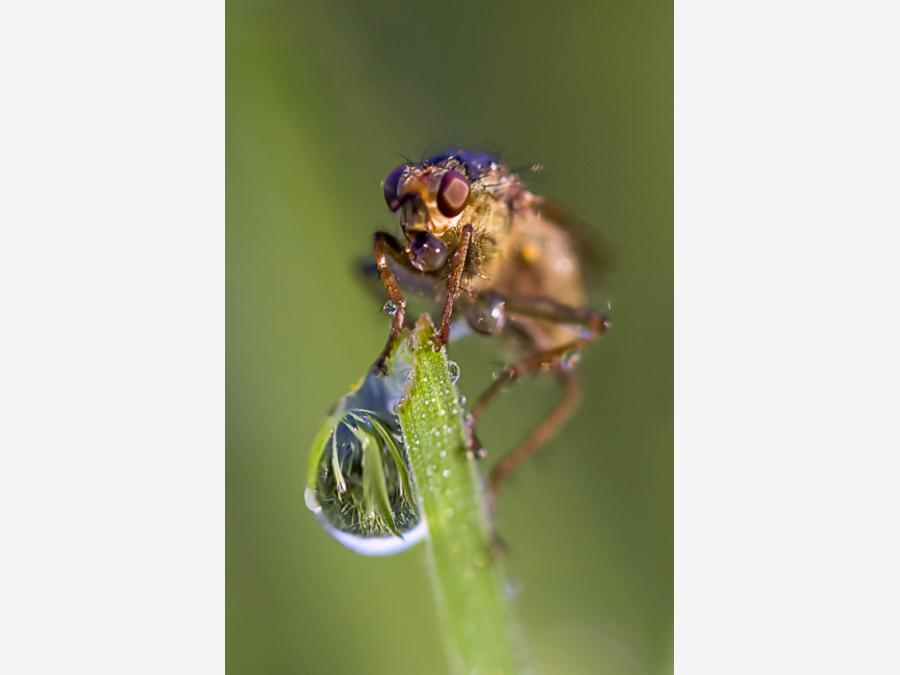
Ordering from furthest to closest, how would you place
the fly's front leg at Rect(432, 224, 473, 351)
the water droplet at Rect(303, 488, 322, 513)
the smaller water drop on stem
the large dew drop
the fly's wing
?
the fly's wing
the fly's front leg at Rect(432, 224, 473, 351)
the water droplet at Rect(303, 488, 322, 513)
the large dew drop
the smaller water drop on stem

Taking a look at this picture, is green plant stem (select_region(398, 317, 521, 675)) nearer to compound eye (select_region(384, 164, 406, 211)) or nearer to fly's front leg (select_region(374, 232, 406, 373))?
fly's front leg (select_region(374, 232, 406, 373))

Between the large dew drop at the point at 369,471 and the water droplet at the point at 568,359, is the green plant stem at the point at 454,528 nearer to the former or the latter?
the large dew drop at the point at 369,471

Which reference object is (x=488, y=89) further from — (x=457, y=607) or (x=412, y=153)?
(x=457, y=607)

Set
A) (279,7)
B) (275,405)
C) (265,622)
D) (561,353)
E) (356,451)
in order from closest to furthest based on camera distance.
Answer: (356,451) → (265,622) → (275,405) → (279,7) → (561,353)

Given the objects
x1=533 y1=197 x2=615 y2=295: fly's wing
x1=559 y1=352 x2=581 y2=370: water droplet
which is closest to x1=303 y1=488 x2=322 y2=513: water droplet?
x1=559 y1=352 x2=581 y2=370: water droplet

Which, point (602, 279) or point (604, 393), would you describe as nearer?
point (604, 393)

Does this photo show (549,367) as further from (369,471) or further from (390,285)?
(369,471)

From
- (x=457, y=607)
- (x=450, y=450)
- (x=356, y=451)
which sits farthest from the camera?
(x=356, y=451)

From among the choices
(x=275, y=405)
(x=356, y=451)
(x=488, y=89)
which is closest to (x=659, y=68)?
(x=488, y=89)
